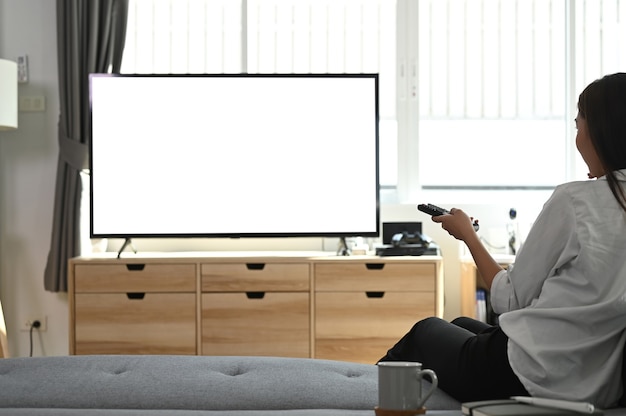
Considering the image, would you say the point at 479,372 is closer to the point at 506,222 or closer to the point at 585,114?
the point at 585,114

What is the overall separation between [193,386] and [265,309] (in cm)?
233

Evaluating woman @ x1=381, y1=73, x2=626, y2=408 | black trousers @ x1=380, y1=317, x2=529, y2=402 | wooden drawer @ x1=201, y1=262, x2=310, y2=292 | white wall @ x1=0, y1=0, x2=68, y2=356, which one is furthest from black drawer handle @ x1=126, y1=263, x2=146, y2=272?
woman @ x1=381, y1=73, x2=626, y2=408

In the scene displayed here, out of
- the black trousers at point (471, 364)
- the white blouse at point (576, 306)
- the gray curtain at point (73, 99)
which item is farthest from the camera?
the gray curtain at point (73, 99)

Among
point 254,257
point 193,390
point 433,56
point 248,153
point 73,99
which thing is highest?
point 433,56

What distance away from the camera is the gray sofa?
5.90 feet

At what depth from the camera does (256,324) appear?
4.23m

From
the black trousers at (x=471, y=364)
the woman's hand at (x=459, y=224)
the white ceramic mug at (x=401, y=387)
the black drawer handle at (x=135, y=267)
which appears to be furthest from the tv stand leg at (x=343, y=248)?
the white ceramic mug at (x=401, y=387)

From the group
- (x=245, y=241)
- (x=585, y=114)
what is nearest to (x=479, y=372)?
(x=585, y=114)

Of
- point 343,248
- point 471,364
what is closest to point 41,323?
point 343,248

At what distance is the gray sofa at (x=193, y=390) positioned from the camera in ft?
5.90

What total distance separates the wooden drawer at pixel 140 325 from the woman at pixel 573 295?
2514mm

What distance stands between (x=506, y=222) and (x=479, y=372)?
3005 millimetres

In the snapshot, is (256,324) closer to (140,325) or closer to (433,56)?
(140,325)

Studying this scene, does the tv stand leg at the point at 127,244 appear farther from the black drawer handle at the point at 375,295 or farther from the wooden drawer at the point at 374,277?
the black drawer handle at the point at 375,295
